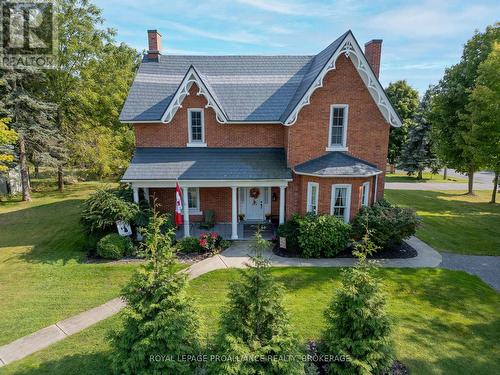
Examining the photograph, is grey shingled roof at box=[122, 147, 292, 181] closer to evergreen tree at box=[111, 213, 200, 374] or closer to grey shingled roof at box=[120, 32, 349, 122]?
grey shingled roof at box=[120, 32, 349, 122]

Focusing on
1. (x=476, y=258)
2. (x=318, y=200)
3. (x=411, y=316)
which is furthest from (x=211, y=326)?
(x=476, y=258)

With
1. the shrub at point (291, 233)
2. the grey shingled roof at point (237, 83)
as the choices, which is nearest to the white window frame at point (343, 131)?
the grey shingled roof at point (237, 83)

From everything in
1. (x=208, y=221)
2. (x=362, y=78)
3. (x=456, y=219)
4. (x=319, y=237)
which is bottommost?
(x=456, y=219)

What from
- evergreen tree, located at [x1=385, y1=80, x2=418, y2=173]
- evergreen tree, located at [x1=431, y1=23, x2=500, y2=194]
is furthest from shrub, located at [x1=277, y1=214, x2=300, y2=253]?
evergreen tree, located at [x1=385, y1=80, x2=418, y2=173]

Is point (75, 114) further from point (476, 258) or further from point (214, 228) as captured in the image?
point (476, 258)

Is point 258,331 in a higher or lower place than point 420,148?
lower

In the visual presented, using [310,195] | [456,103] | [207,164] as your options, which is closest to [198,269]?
[207,164]

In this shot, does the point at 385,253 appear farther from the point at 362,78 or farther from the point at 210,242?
the point at 362,78
